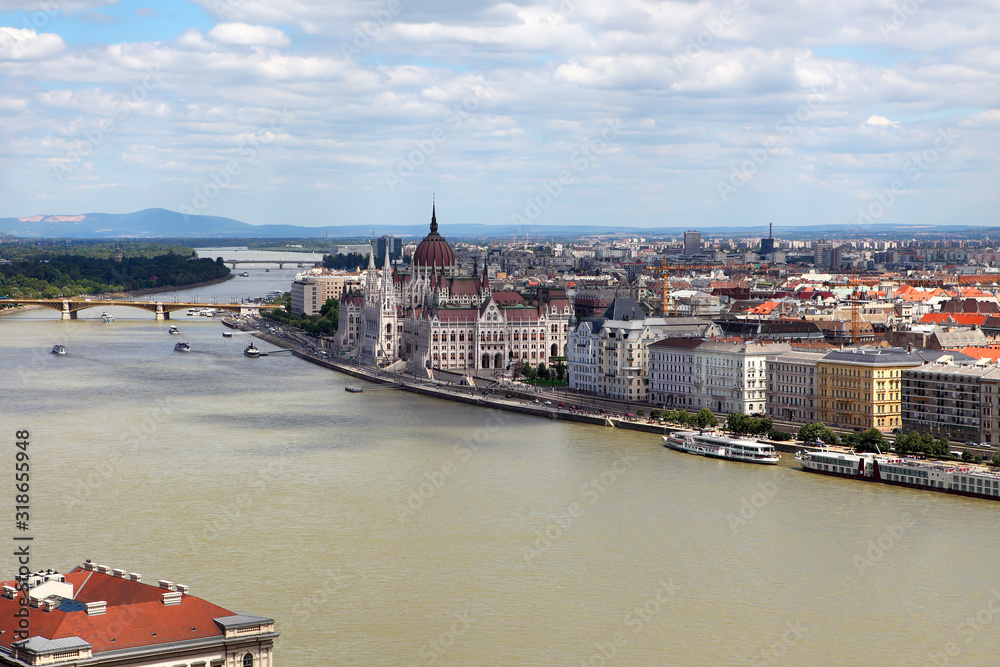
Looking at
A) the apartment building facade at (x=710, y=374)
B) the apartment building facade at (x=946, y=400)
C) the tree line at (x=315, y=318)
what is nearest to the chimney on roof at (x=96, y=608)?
the apartment building facade at (x=946, y=400)

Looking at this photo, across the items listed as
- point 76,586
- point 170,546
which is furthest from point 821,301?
point 76,586

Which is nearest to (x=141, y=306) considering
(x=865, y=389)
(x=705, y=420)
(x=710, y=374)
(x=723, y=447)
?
(x=710, y=374)

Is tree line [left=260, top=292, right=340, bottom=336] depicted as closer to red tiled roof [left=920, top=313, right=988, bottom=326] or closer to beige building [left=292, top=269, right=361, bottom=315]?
beige building [left=292, top=269, right=361, bottom=315]

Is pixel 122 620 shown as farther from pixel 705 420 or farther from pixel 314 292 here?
pixel 314 292

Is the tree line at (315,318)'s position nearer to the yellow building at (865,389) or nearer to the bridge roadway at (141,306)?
the bridge roadway at (141,306)

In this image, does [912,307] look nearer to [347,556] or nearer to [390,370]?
[390,370]
